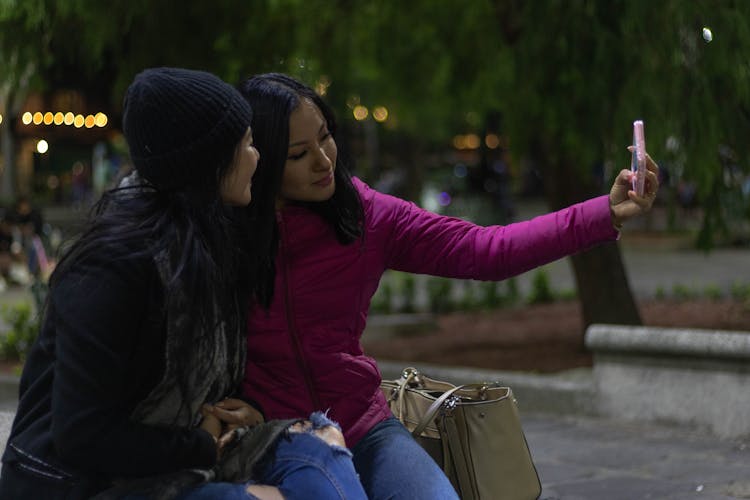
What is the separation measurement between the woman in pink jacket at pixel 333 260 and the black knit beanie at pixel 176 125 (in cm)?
46

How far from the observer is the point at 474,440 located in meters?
3.51

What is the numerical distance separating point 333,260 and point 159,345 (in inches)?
30.1

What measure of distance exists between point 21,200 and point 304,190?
63.8 feet

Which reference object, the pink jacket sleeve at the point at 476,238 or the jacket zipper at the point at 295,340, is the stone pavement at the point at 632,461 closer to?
the pink jacket sleeve at the point at 476,238

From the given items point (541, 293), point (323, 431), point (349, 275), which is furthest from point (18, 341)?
point (323, 431)

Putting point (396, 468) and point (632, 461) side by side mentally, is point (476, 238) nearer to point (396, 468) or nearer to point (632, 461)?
point (396, 468)

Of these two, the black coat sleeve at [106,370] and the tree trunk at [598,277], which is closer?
the black coat sleeve at [106,370]

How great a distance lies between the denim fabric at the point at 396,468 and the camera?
10.0 ft

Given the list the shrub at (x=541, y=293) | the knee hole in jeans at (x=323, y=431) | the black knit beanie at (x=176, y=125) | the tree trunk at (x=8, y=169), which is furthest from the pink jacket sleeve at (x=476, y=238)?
the tree trunk at (x=8, y=169)

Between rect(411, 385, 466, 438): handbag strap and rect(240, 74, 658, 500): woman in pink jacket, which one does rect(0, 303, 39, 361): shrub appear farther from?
rect(240, 74, 658, 500): woman in pink jacket

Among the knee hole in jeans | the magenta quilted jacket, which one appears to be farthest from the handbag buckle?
the knee hole in jeans

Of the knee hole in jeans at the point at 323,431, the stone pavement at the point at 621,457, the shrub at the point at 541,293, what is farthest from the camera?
the shrub at the point at 541,293

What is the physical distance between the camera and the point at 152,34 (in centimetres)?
909

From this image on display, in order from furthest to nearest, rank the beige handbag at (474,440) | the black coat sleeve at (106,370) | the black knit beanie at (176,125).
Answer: the beige handbag at (474,440) < the black knit beanie at (176,125) < the black coat sleeve at (106,370)
